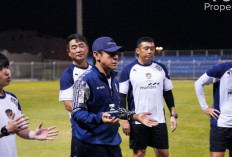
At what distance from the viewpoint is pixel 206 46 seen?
57.2 m

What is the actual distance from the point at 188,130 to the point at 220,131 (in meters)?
4.98

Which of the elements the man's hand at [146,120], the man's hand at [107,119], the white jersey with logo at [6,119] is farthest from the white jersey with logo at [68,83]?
the man's hand at [107,119]

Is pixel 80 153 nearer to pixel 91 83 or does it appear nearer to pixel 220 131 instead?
pixel 91 83

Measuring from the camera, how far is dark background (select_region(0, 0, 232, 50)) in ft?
176

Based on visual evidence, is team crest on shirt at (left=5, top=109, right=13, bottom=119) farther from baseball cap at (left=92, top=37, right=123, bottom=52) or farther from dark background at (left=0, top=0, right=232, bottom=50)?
dark background at (left=0, top=0, right=232, bottom=50)

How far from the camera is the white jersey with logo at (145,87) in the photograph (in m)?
5.50

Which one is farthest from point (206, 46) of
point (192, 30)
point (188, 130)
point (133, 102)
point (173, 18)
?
point (133, 102)

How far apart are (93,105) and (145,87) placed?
2.06 metres

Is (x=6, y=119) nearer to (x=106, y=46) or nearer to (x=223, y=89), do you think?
Result: (x=106, y=46)

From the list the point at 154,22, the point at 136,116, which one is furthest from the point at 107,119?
the point at 154,22

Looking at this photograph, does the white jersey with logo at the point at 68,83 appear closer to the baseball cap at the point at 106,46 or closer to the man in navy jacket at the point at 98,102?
the man in navy jacket at the point at 98,102

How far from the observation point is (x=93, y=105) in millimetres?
3596

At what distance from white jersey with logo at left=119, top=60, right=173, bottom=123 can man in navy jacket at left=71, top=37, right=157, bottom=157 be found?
1.70m

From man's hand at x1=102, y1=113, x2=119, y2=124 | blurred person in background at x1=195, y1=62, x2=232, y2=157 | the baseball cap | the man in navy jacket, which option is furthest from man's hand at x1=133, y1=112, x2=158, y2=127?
blurred person in background at x1=195, y1=62, x2=232, y2=157
